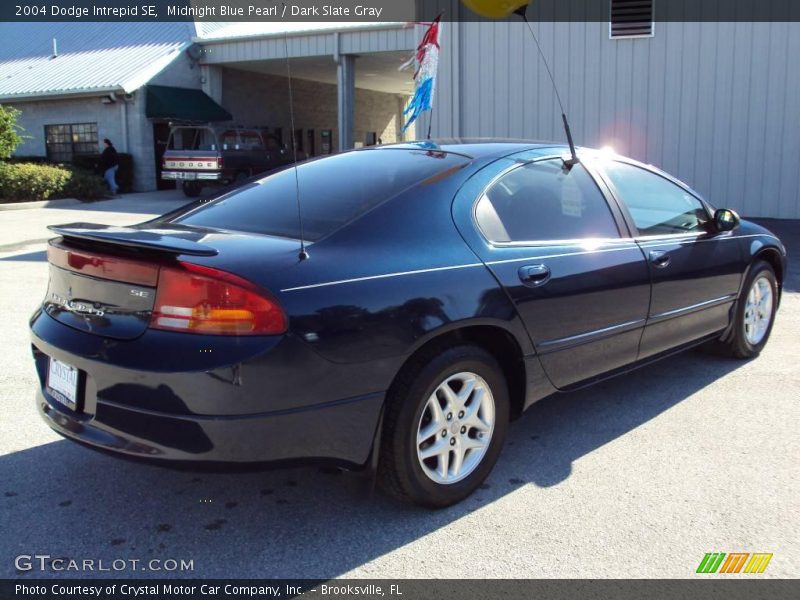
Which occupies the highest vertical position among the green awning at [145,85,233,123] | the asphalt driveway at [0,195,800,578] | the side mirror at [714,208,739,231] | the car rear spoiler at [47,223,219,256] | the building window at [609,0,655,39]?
the building window at [609,0,655,39]

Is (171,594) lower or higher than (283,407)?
lower

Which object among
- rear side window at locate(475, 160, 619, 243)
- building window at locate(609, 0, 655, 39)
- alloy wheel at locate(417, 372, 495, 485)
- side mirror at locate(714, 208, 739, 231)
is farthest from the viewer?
building window at locate(609, 0, 655, 39)

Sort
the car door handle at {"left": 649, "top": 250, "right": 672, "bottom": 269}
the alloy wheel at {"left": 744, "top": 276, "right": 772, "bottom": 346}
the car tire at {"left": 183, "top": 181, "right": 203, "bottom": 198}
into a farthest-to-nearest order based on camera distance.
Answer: the car tire at {"left": 183, "top": 181, "right": 203, "bottom": 198}, the alloy wheel at {"left": 744, "top": 276, "right": 772, "bottom": 346}, the car door handle at {"left": 649, "top": 250, "right": 672, "bottom": 269}

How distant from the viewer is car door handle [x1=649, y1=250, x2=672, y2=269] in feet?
13.6

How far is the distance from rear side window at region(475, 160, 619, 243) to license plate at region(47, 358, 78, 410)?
182 cm

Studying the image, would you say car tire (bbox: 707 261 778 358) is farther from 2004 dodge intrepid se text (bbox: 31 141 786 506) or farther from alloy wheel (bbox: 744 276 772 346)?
2004 dodge intrepid se text (bbox: 31 141 786 506)

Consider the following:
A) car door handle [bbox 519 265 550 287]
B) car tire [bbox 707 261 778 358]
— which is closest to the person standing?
car tire [bbox 707 261 778 358]

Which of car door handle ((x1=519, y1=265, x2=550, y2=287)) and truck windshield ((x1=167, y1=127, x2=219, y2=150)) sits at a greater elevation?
truck windshield ((x1=167, y1=127, x2=219, y2=150))

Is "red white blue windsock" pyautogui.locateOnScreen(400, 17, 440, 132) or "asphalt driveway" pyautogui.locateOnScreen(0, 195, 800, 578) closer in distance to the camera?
"asphalt driveway" pyautogui.locateOnScreen(0, 195, 800, 578)

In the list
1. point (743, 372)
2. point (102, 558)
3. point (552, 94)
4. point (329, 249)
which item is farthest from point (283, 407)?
point (552, 94)

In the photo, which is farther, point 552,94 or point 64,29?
point 64,29

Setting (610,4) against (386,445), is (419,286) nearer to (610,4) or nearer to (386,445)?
(386,445)

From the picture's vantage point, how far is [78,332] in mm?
2934

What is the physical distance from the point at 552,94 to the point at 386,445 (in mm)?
13330
